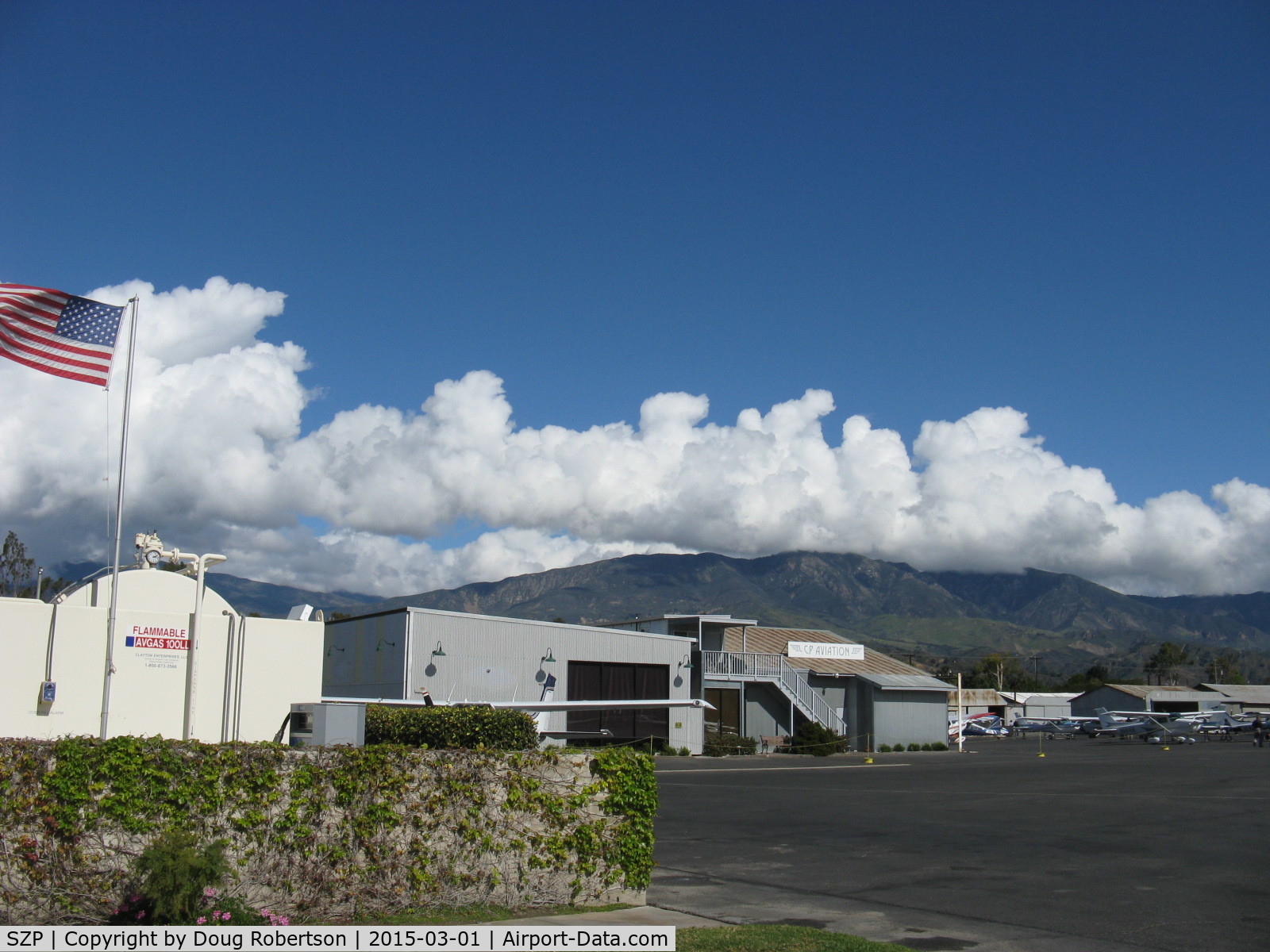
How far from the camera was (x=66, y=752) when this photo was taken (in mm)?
8180

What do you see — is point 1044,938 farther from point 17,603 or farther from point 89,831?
point 17,603

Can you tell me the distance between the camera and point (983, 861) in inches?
516

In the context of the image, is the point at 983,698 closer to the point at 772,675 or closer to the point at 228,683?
the point at 772,675

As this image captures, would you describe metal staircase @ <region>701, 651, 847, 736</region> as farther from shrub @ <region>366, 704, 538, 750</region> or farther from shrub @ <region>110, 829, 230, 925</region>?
shrub @ <region>110, 829, 230, 925</region>

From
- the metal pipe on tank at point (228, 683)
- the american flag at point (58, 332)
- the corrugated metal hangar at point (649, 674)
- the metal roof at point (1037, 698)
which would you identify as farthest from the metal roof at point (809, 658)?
the metal roof at point (1037, 698)

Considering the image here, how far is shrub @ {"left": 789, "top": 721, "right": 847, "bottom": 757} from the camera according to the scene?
145 feet

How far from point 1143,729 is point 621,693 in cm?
4259

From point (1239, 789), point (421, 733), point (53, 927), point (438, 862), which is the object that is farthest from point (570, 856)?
point (1239, 789)

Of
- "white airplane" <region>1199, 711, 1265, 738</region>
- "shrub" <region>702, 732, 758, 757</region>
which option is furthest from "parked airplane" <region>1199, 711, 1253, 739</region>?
"shrub" <region>702, 732, 758, 757</region>

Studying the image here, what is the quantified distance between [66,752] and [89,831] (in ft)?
2.13
